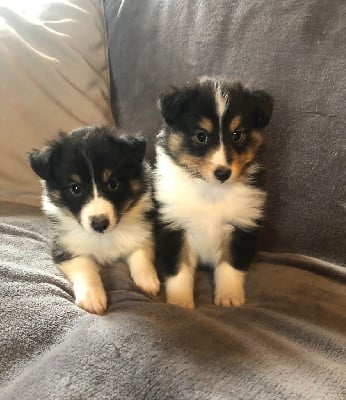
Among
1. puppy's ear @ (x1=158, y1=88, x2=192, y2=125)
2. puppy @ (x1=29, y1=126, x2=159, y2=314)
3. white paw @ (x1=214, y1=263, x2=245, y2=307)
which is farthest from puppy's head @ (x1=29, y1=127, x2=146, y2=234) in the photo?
white paw @ (x1=214, y1=263, x2=245, y2=307)

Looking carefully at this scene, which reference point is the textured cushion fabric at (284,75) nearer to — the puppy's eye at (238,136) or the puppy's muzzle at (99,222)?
the puppy's eye at (238,136)

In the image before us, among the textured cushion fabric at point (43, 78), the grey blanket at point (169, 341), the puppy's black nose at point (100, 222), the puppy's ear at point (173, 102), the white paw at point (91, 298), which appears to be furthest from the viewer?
the textured cushion fabric at point (43, 78)

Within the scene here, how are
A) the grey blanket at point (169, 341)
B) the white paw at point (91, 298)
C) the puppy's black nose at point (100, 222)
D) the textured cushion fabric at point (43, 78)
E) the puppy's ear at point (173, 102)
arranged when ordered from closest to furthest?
the grey blanket at point (169, 341) → the white paw at point (91, 298) → the puppy's black nose at point (100, 222) → the puppy's ear at point (173, 102) → the textured cushion fabric at point (43, 78)

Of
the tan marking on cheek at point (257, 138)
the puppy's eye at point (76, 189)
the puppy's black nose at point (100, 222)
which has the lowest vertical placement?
the puppy's black nose at point (100, 222)

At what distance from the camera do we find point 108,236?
7.90 ft

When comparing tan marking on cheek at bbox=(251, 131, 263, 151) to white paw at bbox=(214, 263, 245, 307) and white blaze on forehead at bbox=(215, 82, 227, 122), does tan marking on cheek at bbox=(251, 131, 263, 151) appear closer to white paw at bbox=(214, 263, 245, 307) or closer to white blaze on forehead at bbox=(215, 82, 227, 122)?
white blaze on forehead at bbox=(215, 82, 227, 122)

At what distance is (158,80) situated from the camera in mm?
2717

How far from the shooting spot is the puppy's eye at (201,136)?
7.31ft

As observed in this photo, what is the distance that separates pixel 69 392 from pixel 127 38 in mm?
1845

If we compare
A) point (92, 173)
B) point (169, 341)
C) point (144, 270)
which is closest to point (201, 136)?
point (92, 173)

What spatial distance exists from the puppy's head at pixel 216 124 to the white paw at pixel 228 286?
38 cm

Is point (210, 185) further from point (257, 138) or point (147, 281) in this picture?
point (147, 281)

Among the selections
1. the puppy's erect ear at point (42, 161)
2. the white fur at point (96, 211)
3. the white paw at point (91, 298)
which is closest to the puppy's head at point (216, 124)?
the white fur at point (96, 211)

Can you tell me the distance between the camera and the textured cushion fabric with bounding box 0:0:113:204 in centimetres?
268
